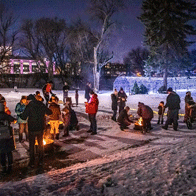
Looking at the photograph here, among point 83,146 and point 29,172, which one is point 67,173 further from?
point 83,146

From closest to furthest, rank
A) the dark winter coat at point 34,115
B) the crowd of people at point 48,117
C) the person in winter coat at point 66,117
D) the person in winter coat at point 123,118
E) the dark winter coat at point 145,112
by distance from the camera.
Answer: the crowd of people at point 48,117 → the dark winter coat at point 34,115 → the person in winter coat at point 66,117 → the dark winter coat at point 145,112 → the person in winter coat at point 123,118

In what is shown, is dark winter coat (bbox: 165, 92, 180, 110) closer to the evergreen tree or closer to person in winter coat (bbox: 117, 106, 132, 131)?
person in winter coat (bbox: 117, 106, 132, 131)

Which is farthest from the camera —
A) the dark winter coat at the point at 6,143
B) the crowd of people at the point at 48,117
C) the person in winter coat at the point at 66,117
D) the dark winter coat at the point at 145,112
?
the dark winter coat at the point at 145,112

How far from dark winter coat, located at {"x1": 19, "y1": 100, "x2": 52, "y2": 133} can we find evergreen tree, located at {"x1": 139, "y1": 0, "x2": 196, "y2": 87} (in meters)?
25.8

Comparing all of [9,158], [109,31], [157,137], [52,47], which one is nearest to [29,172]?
[9,158]

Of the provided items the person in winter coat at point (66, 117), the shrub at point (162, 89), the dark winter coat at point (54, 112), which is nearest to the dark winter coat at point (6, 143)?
the dark winter coat at point (54, 112)

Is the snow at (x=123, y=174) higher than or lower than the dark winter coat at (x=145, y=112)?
lower

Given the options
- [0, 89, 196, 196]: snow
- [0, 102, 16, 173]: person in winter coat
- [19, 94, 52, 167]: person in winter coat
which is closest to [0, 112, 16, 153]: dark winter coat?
[0, 102, 16, 173]: person in winter coat

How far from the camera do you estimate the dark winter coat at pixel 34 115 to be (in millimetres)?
5848

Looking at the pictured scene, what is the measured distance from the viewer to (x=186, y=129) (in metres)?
10.1

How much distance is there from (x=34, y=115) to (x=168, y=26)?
27073mm

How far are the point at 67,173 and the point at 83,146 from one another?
269cm

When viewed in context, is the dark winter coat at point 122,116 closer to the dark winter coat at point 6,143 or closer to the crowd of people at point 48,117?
the crowd of people at point 48,117

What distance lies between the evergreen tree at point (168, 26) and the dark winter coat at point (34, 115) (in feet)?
84.8
